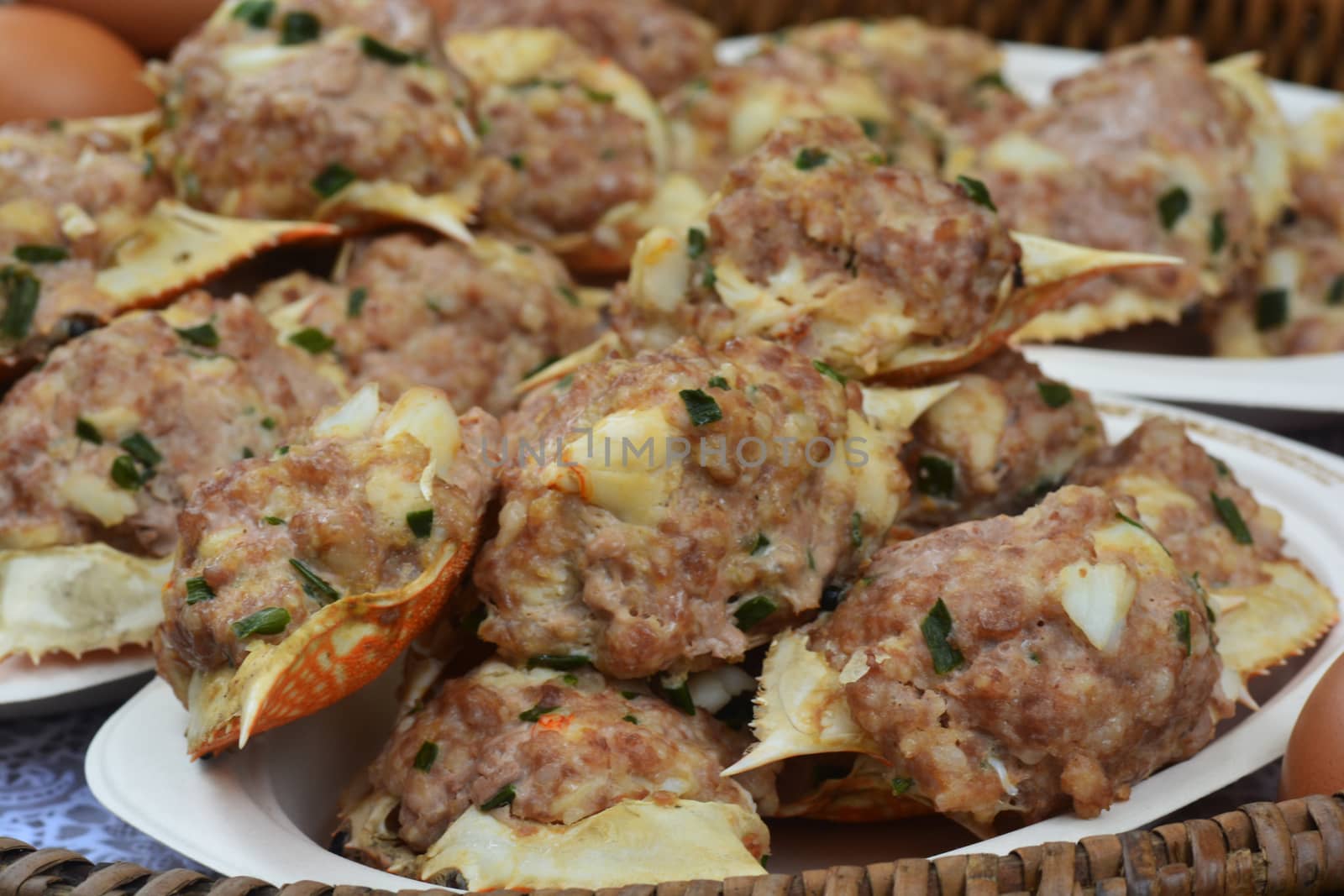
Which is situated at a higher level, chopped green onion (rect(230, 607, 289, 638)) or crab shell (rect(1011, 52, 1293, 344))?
chopped green onion (rect(230, 607, 289, 638))

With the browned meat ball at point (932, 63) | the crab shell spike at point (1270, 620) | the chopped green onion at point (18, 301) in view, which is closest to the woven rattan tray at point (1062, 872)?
the crab shell spike at point (1270, 620)

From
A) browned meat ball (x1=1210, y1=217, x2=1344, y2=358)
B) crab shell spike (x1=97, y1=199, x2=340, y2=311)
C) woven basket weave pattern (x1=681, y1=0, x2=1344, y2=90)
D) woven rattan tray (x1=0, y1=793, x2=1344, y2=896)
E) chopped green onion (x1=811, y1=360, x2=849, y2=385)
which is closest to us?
woven rattan tray (x1=0, y1=793, x2=1344, y2=896)

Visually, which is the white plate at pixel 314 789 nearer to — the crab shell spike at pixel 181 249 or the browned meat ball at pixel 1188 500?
the browned meat ball at pixel 1188 500

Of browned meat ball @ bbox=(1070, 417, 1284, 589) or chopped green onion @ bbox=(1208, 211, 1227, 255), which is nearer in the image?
browned meat ball @ bbox=(1070, 417, 1284, 589)

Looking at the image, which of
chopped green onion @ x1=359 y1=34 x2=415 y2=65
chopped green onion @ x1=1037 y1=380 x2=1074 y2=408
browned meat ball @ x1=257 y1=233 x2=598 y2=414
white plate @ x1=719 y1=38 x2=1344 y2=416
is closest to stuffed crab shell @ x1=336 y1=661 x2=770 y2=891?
chopped green onion @ x1=1037 y1=380 x2=1074 y2=408

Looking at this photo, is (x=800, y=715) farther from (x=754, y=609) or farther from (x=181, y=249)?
(x=181, y=249)

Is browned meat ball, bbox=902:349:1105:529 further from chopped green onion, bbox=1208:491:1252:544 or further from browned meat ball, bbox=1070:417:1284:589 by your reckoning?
chopped green onion, bbox=1208:491:1252:544

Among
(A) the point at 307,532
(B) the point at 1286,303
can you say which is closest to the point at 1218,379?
(B) the point at 1286,303
